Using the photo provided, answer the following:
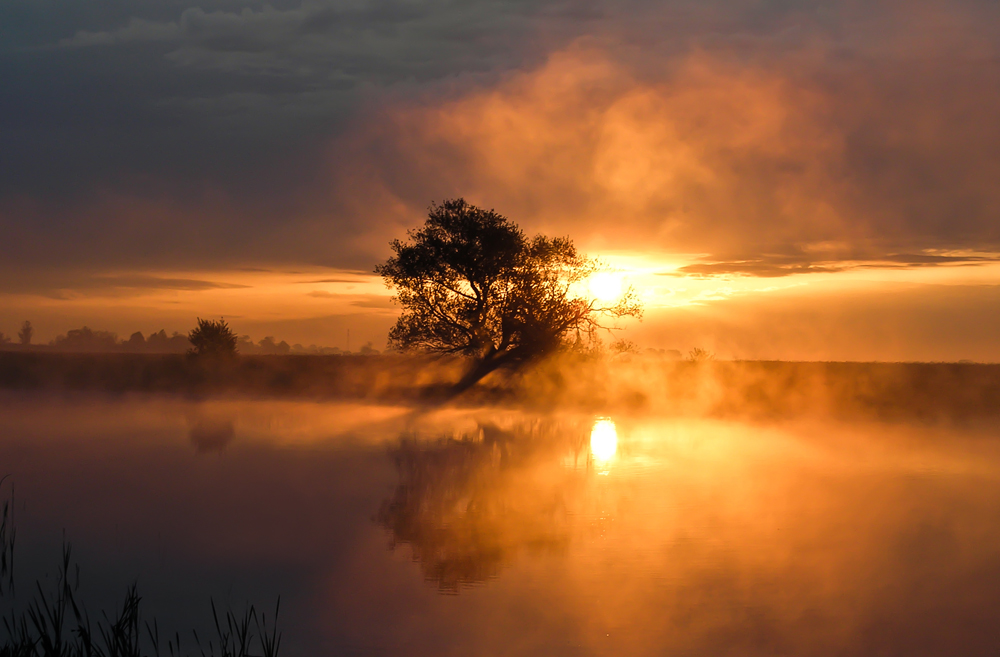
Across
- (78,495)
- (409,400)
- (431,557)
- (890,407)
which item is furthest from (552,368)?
(431,557)

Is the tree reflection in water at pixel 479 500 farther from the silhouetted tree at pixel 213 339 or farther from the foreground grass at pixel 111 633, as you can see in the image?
the silhouetted tree at pixel 213 339

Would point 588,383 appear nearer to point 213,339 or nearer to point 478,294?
point 478,294

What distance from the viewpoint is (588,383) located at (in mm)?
48875

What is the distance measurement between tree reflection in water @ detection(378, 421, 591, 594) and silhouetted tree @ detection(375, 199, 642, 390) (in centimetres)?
1872

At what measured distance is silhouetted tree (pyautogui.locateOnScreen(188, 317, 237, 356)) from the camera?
59.7 metres

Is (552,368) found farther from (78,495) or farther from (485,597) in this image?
(485,597)

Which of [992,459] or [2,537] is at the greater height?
[2,537]

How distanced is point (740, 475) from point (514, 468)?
5701 millimetres

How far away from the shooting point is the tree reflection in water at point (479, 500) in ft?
40.7

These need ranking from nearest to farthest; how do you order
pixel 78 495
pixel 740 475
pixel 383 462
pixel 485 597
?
pixel 485 597
pixel 78 495
pixel 740 475
pixel 383 462

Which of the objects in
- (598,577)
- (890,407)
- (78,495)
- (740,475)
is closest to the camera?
(598,577)

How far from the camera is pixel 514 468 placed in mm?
21156

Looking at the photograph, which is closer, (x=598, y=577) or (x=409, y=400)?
(x=598, y=577)

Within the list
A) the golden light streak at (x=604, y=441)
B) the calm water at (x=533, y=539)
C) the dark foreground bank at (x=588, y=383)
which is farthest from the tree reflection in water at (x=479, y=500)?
the dark foreground bank at (x=588, y=383)
